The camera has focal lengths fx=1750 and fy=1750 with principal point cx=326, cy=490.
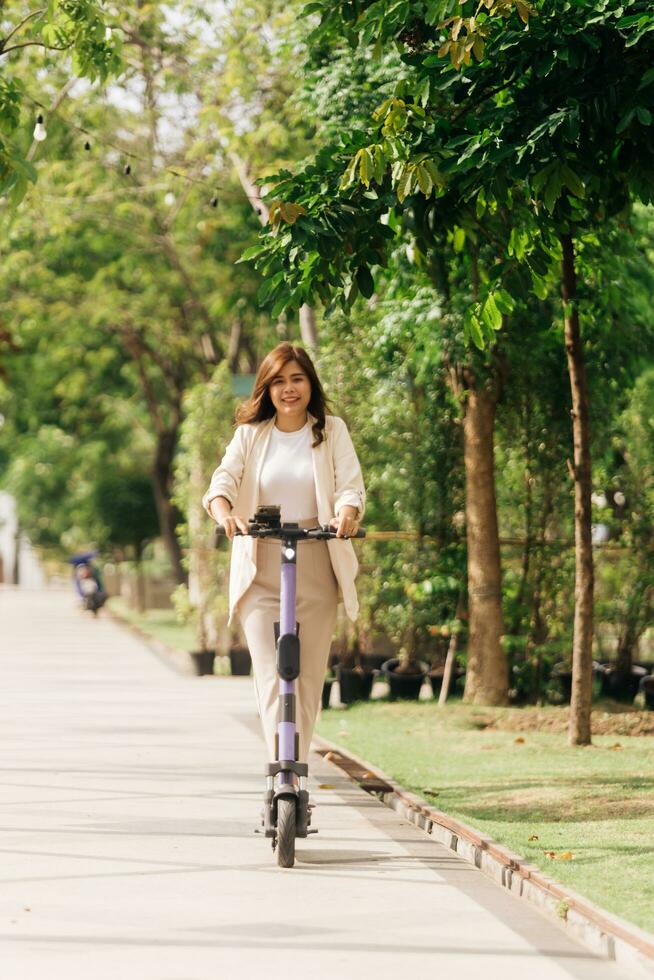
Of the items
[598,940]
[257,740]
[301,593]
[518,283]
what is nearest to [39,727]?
[257,740]

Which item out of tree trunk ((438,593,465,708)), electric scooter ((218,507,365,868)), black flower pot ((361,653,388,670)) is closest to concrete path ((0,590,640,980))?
electric scooter ((218,507,365,868))

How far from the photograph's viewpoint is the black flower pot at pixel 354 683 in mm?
17875

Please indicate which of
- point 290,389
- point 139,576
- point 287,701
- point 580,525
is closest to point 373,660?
point 580,525

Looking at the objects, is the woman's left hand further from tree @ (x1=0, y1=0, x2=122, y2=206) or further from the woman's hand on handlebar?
tree @ (x1=0, y1=0, x2=122, y2=206)

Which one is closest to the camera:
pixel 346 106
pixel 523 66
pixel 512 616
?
pixel 523 66

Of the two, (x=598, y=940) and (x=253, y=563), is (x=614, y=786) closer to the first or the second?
(x=253, y=563)

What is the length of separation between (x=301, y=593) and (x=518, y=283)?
11.6 ft

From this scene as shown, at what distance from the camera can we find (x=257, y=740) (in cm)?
1372

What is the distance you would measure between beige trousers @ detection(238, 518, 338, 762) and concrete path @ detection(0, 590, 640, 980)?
71 centimetres

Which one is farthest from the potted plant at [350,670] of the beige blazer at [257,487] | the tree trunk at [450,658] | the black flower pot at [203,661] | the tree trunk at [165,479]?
the tree trunk at [165,479]

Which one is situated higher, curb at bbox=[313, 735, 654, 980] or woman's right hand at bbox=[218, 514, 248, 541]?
woman's right hand at bbox=[218, 514, 248, 541]

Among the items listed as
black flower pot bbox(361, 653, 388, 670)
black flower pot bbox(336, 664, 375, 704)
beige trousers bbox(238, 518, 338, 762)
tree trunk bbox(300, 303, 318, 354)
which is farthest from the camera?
tree trunk bbox(300, 303, 318, 354)

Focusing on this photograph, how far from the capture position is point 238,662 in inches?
871

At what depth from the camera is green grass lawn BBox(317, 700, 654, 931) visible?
7.55 meters
